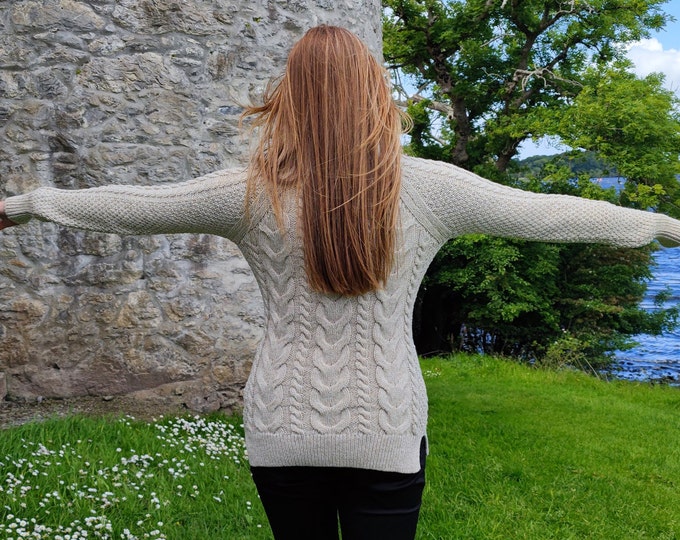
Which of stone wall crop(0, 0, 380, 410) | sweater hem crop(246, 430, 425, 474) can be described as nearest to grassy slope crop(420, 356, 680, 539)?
stone wall crop(0, 0, 380, 410)

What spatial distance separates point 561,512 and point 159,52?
3.67m

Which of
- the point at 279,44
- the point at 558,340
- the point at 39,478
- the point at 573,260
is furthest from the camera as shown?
the point at 573,260

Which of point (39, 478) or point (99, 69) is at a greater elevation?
point (99, 69)

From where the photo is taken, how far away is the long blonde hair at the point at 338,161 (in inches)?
64.1

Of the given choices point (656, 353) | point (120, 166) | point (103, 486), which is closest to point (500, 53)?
point (656, 353)

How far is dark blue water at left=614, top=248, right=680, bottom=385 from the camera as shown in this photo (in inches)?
482

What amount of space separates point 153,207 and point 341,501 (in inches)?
32.4

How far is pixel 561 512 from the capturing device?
3893 mm

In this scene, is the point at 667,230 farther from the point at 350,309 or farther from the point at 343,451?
the point at 343,451

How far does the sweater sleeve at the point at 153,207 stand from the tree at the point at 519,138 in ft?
30.8

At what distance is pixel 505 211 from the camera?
1705 mm

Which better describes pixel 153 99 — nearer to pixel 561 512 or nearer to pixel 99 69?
pixel 99 69

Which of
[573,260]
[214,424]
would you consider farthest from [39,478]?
[573,260]

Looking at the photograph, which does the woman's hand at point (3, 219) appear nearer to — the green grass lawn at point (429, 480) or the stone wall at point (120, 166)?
the green grass lawn at point (429, 480)
